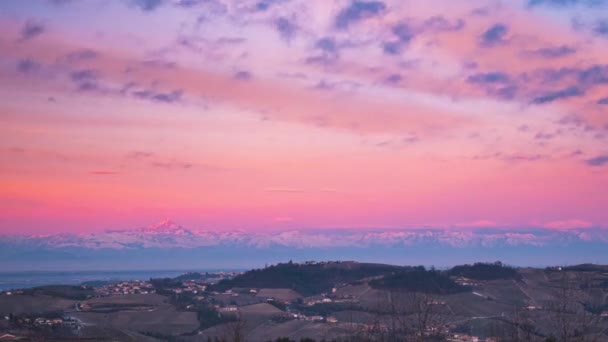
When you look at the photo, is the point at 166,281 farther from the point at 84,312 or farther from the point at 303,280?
the point at 84,312

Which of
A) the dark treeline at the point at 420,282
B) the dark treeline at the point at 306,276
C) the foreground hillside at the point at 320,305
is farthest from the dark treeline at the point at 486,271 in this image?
the dark treeline at the point at 306,276

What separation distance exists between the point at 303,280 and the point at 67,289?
1741 inches

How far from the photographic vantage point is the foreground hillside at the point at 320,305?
7888 centimetres

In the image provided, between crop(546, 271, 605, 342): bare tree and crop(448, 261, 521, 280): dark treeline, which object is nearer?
crop(546, 271, 605, 342): bare tree

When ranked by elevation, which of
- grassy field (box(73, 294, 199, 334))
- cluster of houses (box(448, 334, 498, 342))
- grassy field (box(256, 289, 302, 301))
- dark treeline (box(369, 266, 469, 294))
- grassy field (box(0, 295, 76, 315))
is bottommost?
cluster of houses (box(448, 334, 498, 342))

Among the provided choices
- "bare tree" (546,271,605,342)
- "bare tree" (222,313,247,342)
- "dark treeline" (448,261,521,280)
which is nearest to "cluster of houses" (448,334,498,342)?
"bare tree" (546,271,605,342)

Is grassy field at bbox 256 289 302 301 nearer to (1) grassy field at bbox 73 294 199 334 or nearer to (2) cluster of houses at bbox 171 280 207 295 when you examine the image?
(2) cluster of houses at bbox 171 280 207 295

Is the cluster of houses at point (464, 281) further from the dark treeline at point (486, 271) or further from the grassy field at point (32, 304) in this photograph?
the grassy field at point (32, 304)

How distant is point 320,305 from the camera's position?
114 metres

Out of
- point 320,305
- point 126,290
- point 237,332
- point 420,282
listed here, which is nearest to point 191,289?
point 126,290

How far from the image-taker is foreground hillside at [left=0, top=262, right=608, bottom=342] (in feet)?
259

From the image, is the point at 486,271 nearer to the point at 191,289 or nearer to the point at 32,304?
the point at 191,289

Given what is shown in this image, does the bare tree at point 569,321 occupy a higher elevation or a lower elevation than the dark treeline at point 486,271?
lower

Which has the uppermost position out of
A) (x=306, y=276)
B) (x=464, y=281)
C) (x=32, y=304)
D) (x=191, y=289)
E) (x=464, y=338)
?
(x=306, y=276)
